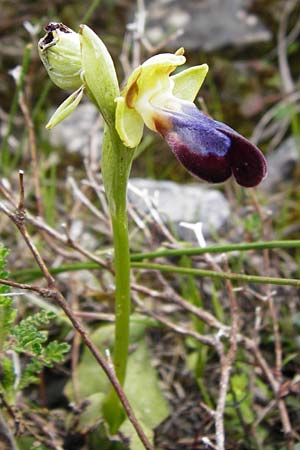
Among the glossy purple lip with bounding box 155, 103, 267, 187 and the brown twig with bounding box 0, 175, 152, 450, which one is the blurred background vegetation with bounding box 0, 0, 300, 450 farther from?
the glossy purple lip with bounding box 155, 103, 267, 187

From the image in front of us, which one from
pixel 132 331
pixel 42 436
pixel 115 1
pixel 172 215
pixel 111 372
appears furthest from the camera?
pixel 115 1

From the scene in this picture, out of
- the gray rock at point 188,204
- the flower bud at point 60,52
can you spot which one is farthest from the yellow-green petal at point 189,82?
the gray rock at point 188,204

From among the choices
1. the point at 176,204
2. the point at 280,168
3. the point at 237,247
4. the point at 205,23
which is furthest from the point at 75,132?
the point at 237,247

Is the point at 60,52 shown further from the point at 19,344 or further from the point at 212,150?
the point at 19,344

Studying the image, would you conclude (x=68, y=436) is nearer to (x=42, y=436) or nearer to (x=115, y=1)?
(x=42, y=436)

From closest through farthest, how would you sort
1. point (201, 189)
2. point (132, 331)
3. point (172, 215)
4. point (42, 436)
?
point (42, 436)
point (132, 331)
point (172, 215)
point (201, 189)

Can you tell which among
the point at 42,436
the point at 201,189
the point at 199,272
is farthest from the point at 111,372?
the point at 201,189
